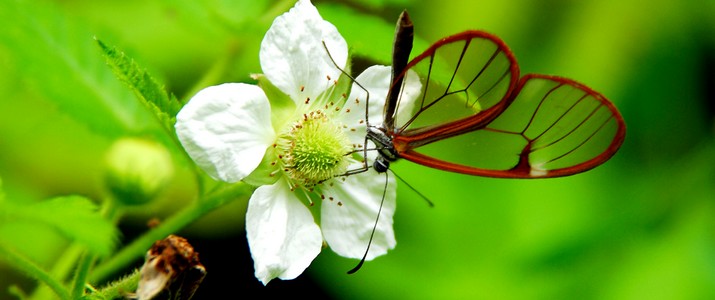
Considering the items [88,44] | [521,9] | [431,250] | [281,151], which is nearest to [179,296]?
[281,151]

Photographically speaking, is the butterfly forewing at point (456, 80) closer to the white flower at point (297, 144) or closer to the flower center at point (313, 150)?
the white flower at point (297, 144)

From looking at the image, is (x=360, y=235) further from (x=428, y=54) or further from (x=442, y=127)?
(x=428, y=54)

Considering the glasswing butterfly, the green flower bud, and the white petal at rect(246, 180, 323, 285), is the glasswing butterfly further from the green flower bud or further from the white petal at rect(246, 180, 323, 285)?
the green flower bud

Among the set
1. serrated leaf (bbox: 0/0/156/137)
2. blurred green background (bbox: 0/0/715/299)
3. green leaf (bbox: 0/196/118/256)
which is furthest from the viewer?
blurred green background (bbox: 0/0/715/299)

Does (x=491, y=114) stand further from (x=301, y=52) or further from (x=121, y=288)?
(x=121, y=288)

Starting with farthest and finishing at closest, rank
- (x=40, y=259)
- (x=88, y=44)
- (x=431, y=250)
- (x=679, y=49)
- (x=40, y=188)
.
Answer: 1. (x=679, y=49)
2. (x=431, y=250)
3. (x=40, y=188)
4. (x=40, y=259)
5. (x=88, y=44)

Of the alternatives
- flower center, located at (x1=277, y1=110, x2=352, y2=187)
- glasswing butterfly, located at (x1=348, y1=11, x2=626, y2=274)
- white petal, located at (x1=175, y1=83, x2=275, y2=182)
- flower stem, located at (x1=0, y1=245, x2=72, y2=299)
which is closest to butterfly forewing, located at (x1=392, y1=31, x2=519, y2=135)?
glasswing butterfly, located at (x1=348, y1=11, x2=626, y2=274)

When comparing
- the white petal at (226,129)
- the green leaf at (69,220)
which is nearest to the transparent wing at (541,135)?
the white petal at (226,129)
